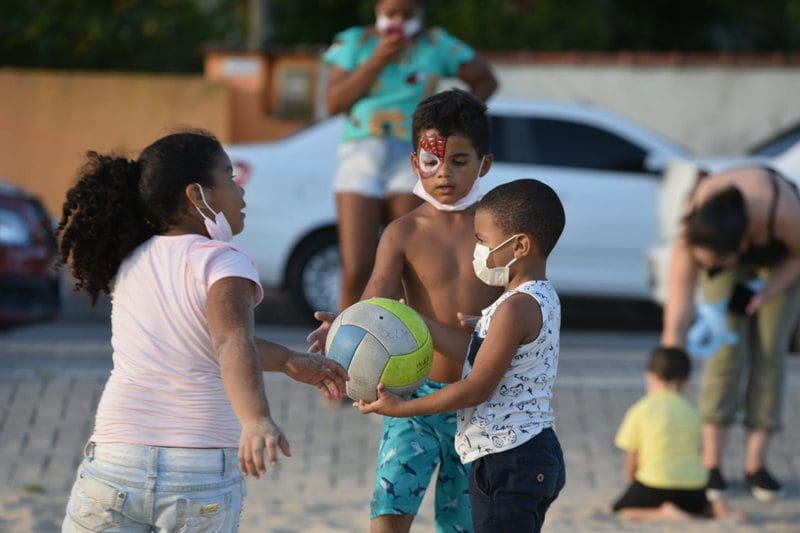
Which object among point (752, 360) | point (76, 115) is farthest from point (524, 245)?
point (76, 115)

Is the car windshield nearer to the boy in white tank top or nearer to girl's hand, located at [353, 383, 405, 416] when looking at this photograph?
the boy in white tank top

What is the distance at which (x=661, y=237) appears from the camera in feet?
35.6

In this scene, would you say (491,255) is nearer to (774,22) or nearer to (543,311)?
(543,311)

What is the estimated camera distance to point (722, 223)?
20.5 feet

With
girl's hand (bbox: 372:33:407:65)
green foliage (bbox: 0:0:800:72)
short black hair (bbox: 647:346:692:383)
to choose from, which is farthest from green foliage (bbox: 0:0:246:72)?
Answer: short black hair (bbox: 647:346:692:383)

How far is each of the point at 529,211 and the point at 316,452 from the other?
3.27 meters

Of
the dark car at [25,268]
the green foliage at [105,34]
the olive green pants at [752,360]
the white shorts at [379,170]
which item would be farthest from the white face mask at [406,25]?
the green foliage at [105,34]

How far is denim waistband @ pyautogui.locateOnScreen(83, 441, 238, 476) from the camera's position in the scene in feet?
11.6

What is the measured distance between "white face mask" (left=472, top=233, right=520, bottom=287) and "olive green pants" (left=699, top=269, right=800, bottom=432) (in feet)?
9.47

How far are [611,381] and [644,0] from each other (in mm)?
13280

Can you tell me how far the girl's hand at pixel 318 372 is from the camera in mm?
3748

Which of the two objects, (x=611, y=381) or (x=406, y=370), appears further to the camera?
(x=611, y=381)

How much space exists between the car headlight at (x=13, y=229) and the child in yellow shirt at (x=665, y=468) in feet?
14.7

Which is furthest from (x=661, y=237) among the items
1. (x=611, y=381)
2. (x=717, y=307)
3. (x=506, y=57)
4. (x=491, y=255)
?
(x=491, y=255)
